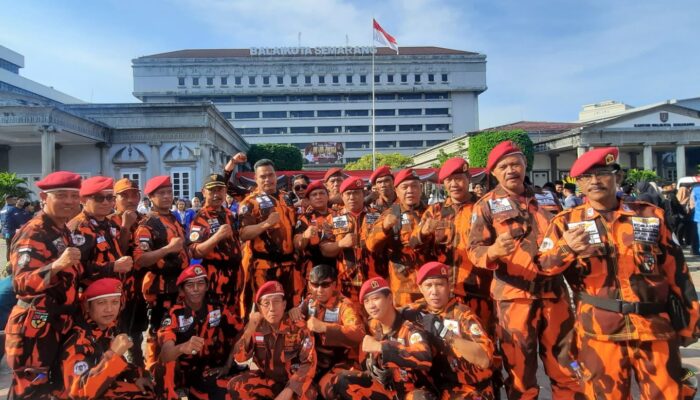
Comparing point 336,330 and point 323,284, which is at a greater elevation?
point 323,284

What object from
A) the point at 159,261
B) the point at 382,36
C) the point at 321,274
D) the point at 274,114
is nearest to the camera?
the point at 321,274

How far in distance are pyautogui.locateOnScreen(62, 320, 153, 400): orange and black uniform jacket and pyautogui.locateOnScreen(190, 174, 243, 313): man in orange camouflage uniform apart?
109 centimetres

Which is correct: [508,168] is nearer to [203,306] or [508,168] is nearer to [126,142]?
[203,306]

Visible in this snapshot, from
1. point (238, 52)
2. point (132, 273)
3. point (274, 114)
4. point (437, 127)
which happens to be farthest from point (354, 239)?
point (238, 52)

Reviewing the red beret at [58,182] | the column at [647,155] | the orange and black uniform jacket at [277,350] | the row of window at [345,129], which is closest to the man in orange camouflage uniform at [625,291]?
the orange and black uniform jacket at [277,350]

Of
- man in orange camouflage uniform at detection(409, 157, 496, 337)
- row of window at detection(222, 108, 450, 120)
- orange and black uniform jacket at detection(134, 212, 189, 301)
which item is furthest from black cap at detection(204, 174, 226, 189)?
row of window at detection(222, 108, 450, 120)

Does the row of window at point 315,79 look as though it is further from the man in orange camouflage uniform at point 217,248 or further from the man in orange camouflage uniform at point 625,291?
the man in orange camouflage uniform at point 625,291

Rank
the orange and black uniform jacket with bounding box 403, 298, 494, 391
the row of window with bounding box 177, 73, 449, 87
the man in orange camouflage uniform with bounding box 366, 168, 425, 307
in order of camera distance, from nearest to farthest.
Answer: the orange and black uniform jacket with bounding box 403, 298, 494, 391 < the man in orange camouflage uniform with bounding box 366, 168, 425, 307 < the row of window with bounding box 177, 73, 449, 87

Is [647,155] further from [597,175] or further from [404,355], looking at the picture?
[404,355]

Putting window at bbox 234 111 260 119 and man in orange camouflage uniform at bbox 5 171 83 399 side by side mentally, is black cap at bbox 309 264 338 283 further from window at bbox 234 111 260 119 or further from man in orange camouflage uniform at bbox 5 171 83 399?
window at bbox 234 111 260 119

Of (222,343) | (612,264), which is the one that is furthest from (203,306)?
(612,264)

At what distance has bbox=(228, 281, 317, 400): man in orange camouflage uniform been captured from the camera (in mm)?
3785

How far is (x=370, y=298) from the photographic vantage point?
3.50 meters

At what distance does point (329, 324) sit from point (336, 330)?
85 millimetres
